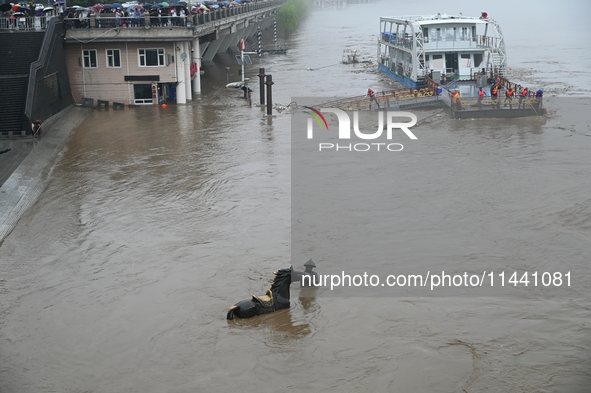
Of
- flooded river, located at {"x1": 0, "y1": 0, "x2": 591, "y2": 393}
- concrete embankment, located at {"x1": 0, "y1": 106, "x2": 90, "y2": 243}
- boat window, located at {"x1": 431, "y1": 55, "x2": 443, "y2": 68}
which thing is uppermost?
boat window, located at {"x1": 431, "y1": 55, "x2": 443, "y2": 68}

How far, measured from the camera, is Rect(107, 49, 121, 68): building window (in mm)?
40719

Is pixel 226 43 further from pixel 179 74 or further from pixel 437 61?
pixel 179 74

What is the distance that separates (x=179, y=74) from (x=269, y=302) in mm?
27325

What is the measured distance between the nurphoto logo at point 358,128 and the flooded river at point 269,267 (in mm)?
1030

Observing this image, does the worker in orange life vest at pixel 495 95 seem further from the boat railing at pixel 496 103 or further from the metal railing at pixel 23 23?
the metal railing at pixel 23 23

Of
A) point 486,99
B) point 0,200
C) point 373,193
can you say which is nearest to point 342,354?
point 373,193

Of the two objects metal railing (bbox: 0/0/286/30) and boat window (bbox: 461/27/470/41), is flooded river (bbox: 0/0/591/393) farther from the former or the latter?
boat window (bbox: 461/27/470/41)

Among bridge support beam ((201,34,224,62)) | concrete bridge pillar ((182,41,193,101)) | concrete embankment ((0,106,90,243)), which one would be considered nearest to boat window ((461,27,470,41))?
concrete bridge pillar ((182,41,193,101))

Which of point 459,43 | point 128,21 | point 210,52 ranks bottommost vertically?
point 210,52

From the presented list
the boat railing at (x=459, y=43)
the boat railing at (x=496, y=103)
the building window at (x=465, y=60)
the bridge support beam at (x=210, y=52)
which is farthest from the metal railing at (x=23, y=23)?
the bridge support beam at (x=210, y=52)

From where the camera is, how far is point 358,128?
3497cm

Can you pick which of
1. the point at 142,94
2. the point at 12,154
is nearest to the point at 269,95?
the point at 142,94

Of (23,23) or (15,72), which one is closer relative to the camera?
(15,72)

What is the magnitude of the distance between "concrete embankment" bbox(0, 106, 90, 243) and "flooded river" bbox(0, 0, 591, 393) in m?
0.47
